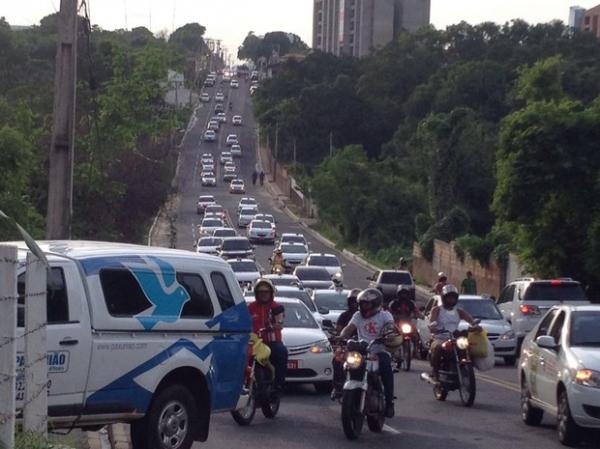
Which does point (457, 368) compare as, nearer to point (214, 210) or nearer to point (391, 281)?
point (391, 281)

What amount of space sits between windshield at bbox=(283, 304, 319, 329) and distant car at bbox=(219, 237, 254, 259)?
90.8ft

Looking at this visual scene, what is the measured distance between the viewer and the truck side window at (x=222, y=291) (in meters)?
12.6

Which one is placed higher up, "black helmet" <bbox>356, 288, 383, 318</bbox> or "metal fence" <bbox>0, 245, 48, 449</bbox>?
"metal fence" <bbox>0, 245, 48, 449</bbox>

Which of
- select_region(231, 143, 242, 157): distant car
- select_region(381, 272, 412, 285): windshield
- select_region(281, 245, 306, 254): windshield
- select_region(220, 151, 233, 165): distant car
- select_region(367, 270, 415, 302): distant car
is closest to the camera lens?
select_region(367, 270, 415, 302): distant car

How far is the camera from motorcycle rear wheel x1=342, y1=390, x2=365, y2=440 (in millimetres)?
14164

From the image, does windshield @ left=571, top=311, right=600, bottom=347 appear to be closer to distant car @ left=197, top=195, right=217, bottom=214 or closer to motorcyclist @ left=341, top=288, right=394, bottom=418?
motorcyclist @ left=341, top=288, right=394, bottom=418

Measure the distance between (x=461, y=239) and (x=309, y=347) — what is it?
117ft

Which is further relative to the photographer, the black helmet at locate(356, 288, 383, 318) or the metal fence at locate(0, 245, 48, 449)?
the black helmet at locate(356, 288, 383, 318)

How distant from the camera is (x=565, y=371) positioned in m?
13.8

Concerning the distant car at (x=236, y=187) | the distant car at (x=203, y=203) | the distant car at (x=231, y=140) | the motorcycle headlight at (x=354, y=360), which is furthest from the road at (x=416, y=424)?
the distant car at (x=231, y=140)

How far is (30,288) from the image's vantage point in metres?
7.93

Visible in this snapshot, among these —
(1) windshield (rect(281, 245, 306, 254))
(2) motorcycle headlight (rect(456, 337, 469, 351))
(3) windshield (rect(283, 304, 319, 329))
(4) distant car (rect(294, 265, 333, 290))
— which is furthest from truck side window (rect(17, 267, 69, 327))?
(1) windshield (rect(281, 245, 306, 254))

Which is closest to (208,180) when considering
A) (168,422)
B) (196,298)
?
(196,298)

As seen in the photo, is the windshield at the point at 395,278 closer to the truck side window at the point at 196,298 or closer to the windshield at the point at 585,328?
the windshield at the point at 585,328
